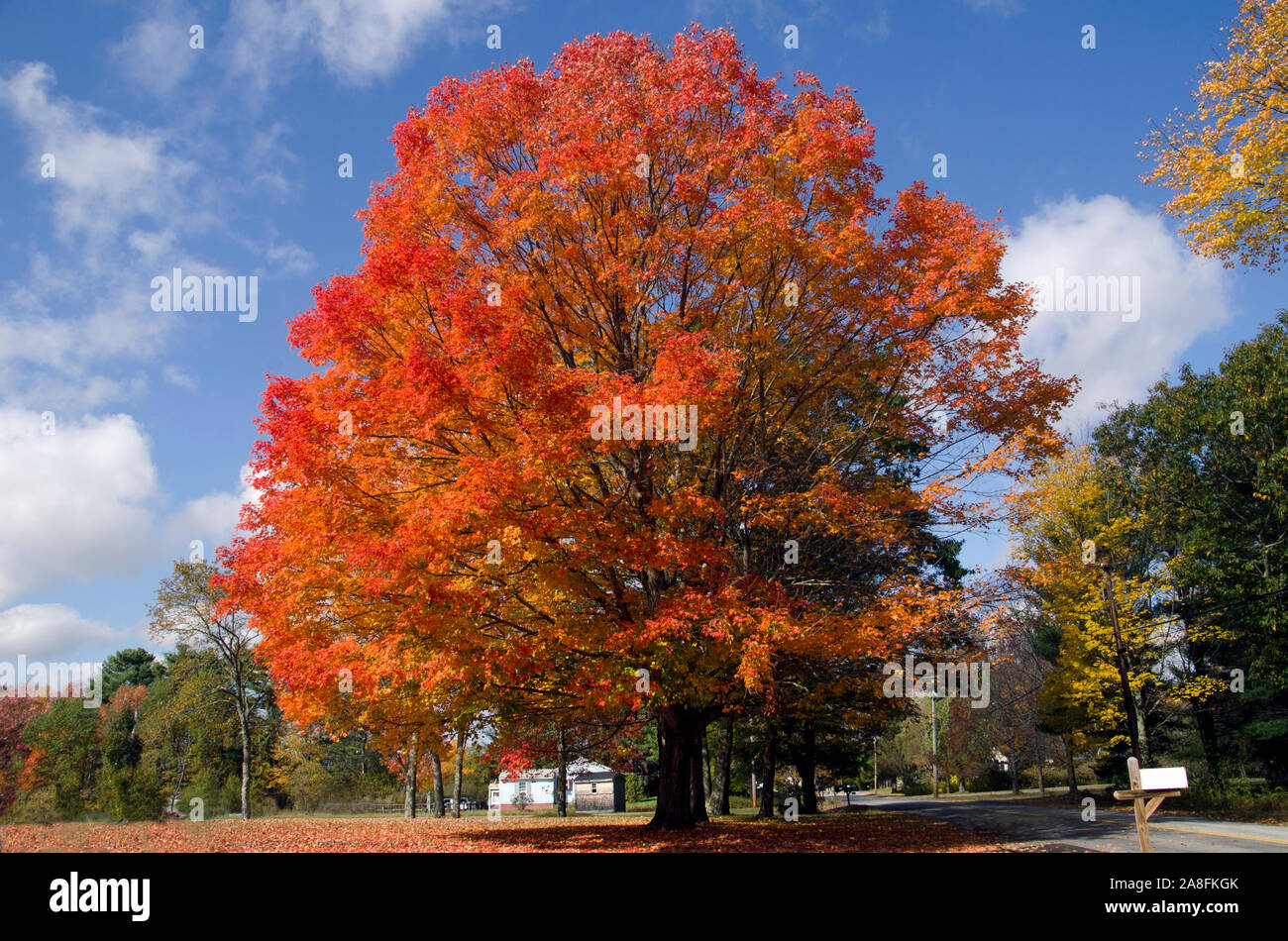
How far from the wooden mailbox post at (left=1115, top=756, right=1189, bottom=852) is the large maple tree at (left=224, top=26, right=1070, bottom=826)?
503 centimetres

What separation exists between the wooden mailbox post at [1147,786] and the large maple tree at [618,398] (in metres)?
5.03

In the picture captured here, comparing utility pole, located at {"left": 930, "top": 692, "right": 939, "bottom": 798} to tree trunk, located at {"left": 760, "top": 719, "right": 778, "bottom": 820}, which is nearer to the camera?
tree trunk, located at {"left": 760, "top": 719, "right": 778, "bottom": 820}

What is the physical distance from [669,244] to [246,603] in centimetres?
1004

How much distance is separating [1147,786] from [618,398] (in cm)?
802

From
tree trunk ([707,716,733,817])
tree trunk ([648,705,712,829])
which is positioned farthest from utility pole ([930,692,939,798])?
tree trunk ([648,705,712,829])

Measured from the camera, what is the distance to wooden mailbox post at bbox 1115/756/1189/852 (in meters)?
6.54

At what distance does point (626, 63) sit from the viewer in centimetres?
1570

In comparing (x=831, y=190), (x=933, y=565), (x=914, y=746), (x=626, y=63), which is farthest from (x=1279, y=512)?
(x=914, y=746)

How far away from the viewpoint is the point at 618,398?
1175 cm

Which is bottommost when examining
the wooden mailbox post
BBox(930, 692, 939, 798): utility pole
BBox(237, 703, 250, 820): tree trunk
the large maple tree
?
BBox(930, 692, 939, 798): utility pole

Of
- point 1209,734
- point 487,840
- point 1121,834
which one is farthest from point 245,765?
point 1209,734

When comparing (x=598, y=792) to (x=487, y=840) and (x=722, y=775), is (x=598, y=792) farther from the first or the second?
(x=487, y=840)

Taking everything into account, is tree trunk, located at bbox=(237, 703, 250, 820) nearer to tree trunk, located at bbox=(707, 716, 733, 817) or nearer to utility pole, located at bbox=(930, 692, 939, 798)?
tree trunk, located at bbox=(707, 716, 733, 817)
